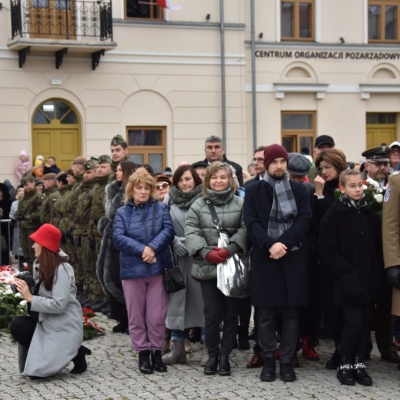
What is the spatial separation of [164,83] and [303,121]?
4391mm

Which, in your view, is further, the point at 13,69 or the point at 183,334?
the point at 13,69

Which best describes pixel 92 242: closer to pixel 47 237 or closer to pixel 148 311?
pixel 148 311

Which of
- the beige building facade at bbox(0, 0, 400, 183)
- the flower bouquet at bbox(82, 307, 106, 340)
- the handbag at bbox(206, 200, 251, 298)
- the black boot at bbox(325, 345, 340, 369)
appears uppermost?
the beige building facade at bbox(0, 0, 400, 183)

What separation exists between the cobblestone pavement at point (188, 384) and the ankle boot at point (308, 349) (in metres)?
0.07

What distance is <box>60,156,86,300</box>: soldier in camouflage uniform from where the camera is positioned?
12711 mm

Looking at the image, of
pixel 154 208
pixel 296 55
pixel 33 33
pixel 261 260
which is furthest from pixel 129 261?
pixel 296 55

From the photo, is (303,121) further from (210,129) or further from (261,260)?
(261,260)

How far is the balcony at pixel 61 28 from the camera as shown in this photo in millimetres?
21891

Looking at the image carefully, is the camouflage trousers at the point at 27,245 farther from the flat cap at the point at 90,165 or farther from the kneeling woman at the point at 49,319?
the kneeling woman at the point at 49,319

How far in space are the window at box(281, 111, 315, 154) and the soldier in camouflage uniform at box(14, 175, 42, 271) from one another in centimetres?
1184

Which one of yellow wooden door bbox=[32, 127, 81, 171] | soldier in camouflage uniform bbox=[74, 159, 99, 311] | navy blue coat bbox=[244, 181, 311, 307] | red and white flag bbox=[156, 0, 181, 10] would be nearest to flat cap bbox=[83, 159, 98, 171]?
soldier in camouflage uniform bbox=[74, 159, 99, 311]

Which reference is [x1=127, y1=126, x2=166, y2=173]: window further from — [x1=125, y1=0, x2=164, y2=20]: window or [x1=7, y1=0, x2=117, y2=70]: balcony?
[x1=125, y1=0, x2=164, y2=20]: window

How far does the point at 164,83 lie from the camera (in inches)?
943

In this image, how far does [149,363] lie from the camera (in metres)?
8.05
